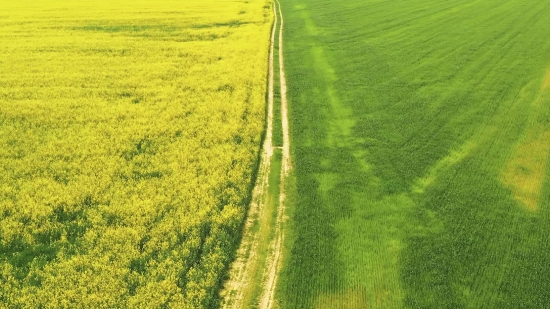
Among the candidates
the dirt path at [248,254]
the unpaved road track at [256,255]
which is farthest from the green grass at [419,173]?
the dirt path at [248,254]

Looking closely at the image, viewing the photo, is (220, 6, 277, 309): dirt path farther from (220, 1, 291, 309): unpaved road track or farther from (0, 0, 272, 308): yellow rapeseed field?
(0, 0, 272, 308): yellow rapeseed field

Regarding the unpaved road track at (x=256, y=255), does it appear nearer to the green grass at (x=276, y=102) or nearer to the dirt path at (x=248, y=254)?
the dirt path at (x=248, y=254)

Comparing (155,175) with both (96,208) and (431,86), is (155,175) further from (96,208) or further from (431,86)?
(431,86)

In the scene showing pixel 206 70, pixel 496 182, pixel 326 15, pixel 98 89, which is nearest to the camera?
pixel 496 182

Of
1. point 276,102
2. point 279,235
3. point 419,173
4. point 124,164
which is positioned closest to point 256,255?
point 279,235

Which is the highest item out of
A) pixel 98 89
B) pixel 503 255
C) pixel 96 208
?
pixel 98 89

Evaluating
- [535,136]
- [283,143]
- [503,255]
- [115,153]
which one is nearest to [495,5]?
[535,136]
